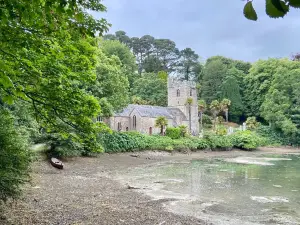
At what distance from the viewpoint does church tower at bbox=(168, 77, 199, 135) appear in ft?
176

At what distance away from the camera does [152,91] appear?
62.7 meters

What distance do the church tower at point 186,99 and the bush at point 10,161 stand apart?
149 ft

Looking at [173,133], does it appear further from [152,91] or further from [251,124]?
[152,91]

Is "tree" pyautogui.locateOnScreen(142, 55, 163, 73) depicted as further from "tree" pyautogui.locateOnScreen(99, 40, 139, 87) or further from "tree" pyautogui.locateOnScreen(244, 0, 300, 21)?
"tree" pyautogui.locateOnScreen(244, 0, 300, 21)

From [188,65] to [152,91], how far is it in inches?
1070

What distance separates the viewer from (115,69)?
30531 mm

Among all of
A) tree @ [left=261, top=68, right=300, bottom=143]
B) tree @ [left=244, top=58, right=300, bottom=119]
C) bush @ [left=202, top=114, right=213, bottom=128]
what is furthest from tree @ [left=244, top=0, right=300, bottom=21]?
tree @ [left=244, top=58, right=300, bottom=119]

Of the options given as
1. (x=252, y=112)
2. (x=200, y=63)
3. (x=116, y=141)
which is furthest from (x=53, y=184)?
(x=200, y=63)

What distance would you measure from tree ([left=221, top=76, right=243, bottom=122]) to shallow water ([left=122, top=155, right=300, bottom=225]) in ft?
136

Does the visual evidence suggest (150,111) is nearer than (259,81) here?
Yes

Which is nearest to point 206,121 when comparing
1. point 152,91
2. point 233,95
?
point 233,95

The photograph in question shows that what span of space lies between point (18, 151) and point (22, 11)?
18.0 feet

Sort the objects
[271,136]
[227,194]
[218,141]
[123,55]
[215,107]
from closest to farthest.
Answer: [227,194], [218,141], [271,136], [215,107], [123,55]

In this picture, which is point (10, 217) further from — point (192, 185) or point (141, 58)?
Answer: point (141, 58)
